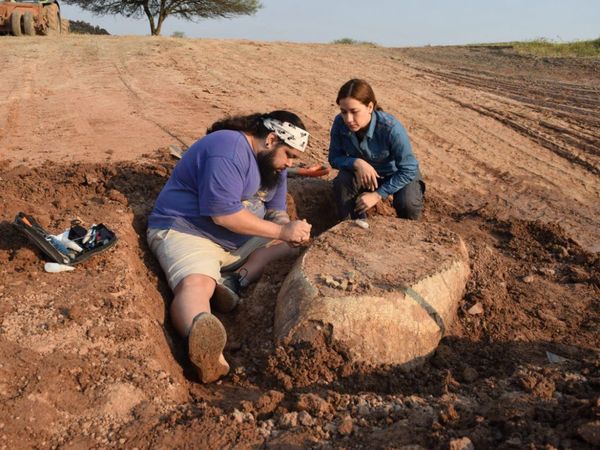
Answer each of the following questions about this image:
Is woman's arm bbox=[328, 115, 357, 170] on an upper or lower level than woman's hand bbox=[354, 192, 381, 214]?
upper

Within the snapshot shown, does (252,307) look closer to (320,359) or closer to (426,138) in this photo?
(320,359)

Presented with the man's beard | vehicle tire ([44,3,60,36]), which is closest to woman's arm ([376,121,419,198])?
the man's beard

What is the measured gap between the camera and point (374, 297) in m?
3.04

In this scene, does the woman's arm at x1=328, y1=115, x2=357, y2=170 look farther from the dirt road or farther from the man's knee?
the man's knee

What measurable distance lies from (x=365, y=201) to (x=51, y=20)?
50.6 feet

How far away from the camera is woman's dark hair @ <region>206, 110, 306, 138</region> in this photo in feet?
11.2

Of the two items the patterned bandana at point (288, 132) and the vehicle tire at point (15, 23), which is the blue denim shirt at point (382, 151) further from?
the vehicle tire at point (15, 23)

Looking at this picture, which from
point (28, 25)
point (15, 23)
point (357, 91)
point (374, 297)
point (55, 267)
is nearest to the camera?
point (374, 297)

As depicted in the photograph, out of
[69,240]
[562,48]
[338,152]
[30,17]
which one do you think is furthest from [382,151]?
[30,17]

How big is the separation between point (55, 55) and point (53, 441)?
399 inches

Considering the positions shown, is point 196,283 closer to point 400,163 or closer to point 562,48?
point 400,163

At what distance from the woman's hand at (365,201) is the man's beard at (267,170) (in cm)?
74

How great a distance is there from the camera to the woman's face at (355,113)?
399cm

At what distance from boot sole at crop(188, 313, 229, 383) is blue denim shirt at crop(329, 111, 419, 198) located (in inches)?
73.4
